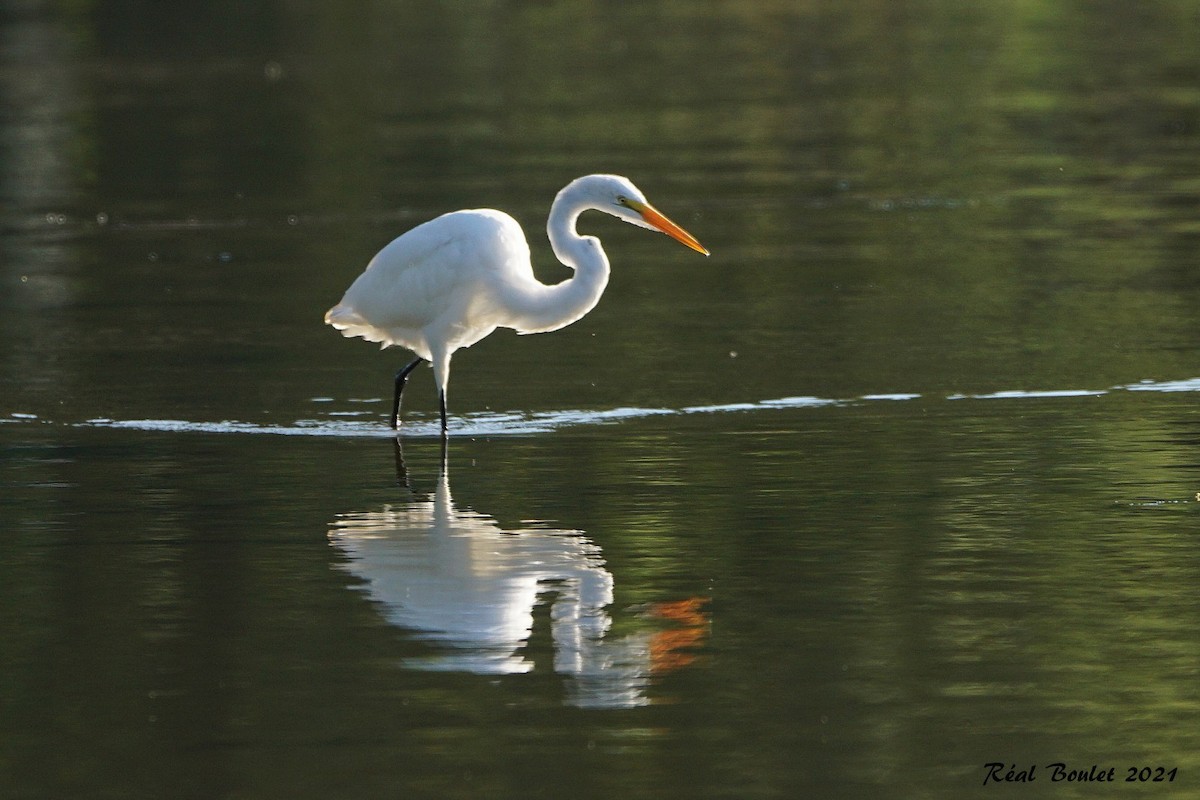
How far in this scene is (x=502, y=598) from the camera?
908 centimetres

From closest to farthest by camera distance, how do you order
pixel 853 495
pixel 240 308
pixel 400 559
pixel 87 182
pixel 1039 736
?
pixel 1039 736
pixel 400 559
pixel 853 495
pixel 240 308
pixel 87 182

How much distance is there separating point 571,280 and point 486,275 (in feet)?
1.57

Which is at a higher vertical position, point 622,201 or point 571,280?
point 622,201

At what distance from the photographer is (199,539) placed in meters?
10.2

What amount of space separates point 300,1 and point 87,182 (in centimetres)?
2994

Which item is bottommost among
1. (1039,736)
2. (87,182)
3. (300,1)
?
(1039,736)

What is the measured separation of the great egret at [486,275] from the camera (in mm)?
12609

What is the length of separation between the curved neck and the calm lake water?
0.64 m

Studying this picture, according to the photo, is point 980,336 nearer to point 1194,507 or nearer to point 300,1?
point 1194,507

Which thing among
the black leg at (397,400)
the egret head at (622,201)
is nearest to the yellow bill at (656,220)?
the egret head at (622,201)

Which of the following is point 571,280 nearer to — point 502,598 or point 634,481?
point 634,481

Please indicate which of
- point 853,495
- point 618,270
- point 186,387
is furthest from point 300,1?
point 853,495
